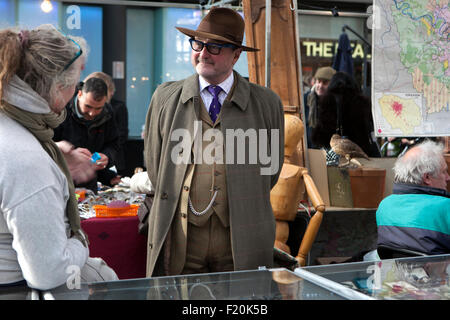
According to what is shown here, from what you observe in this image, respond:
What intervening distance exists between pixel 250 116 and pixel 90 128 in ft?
6.00

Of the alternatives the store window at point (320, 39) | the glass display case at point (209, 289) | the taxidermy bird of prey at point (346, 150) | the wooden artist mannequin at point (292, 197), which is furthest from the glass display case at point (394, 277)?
the store window at point (320, 39)

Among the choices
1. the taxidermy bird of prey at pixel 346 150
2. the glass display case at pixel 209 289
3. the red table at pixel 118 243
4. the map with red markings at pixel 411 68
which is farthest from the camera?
Result: the taxidermy bird of prey at pixel 346 150

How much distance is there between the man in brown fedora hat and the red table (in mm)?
532

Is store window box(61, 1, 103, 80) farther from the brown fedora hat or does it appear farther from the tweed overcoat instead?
the tweed overcoat

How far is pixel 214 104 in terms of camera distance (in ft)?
8.63

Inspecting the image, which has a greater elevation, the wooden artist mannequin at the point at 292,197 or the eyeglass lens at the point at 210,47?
the eyeglass lens at the point at 210,47

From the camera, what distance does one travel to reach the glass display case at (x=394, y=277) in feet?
5.47

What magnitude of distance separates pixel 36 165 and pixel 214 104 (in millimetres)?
1284

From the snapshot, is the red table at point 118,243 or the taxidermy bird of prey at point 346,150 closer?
the red table at point 118,243

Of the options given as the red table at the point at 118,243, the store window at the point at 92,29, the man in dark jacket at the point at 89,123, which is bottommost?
the red table at the point at 118,243

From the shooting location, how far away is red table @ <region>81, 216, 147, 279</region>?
10.1 ft

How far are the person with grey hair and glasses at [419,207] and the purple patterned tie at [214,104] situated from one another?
116 centimetres

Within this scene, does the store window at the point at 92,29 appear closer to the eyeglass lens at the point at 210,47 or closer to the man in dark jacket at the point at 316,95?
the man in dark jacket at the point at 316,95

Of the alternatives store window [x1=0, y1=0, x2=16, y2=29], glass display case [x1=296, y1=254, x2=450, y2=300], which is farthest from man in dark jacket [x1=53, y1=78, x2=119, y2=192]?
store window [x1=0, y1=0, x2=16, y2=29]
